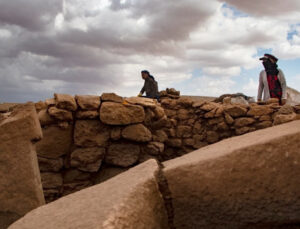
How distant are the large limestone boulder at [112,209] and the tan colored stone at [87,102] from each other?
2.89 meters

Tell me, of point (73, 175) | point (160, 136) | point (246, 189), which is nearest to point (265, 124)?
point (160, 136)

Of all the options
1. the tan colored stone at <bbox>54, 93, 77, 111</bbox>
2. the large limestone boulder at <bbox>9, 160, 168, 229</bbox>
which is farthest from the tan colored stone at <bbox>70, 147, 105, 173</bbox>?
the large limestone boulder at <bbox>9, 160, 168, 229</bbox>

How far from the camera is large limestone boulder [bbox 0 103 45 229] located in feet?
7.85

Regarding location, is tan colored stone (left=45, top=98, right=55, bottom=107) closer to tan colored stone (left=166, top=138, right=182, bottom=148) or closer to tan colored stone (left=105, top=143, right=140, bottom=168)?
tan colored stone (left=105, top=143, right=140, bottom=168)

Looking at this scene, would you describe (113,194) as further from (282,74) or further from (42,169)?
(282,74)

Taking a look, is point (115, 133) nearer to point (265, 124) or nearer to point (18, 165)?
point (18, 165)

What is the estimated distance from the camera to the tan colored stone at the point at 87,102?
170 inches

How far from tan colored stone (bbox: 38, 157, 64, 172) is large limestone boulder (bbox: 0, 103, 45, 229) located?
74.4 inches

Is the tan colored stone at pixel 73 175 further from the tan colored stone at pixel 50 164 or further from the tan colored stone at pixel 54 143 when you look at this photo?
the tan colored stone at pixel 54 143

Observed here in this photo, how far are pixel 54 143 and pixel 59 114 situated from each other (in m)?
0.48

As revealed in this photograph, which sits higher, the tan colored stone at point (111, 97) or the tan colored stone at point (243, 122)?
the tan colored stone at point (111, 97)

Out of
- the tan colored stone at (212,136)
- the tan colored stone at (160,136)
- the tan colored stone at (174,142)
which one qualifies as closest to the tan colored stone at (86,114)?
the tan colored stone at (160,136)

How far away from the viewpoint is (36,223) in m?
1.26

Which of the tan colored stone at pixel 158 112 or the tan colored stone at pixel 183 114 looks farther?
the tan colored stone at pixel 183 114
